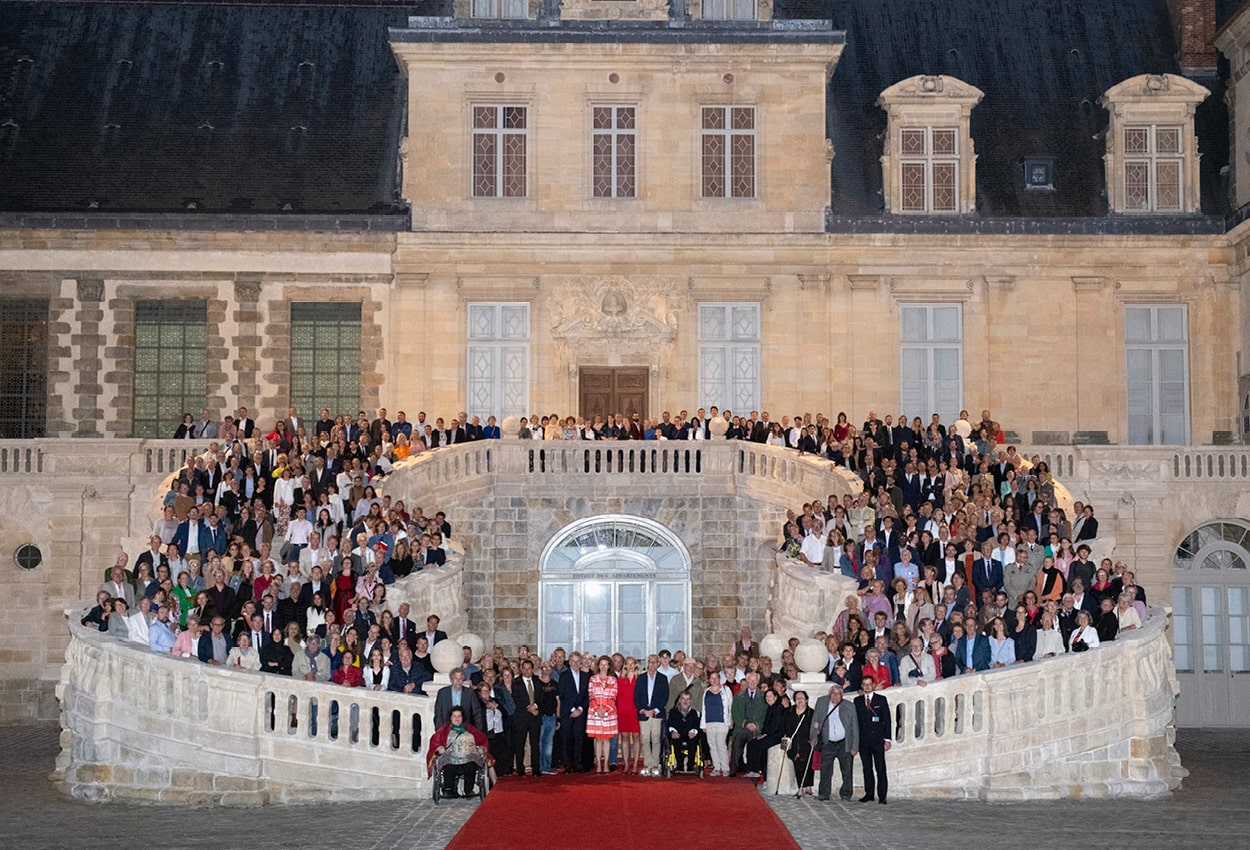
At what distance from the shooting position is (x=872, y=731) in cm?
1798

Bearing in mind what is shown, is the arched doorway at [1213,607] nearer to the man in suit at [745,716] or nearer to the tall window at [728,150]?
the tall window at [728,150]

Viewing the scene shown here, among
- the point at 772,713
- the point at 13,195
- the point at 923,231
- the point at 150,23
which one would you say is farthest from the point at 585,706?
the point at 150,23

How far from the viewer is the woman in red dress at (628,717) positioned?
19281mm

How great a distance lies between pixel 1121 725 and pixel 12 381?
67.6ft

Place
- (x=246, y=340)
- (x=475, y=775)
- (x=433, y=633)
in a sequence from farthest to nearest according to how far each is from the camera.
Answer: (x=246, y=340)
(x=433, y=633)
(x=475, y=775)

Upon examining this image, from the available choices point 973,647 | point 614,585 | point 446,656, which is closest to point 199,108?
point 614,585

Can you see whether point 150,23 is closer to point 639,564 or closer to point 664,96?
point 664,96

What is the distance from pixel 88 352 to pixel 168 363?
1321 millimetres

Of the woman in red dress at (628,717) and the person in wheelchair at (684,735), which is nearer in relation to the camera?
the person in wheelchair at (684,735)

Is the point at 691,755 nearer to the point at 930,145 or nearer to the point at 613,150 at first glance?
the point at 613,150

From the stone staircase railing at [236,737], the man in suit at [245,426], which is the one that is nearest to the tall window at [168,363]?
the man in suit at [245,426]

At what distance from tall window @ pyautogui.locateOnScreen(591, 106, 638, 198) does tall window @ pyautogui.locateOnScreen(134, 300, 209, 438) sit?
23.2 feet

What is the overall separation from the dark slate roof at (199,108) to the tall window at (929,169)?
8904mm

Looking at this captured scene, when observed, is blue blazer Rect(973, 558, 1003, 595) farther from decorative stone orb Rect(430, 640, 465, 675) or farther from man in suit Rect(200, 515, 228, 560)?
man in suit Rect(200, 515, 228, 560)
